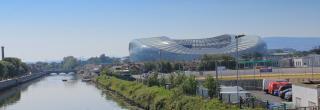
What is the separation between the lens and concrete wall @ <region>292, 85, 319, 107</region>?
16.8 metres

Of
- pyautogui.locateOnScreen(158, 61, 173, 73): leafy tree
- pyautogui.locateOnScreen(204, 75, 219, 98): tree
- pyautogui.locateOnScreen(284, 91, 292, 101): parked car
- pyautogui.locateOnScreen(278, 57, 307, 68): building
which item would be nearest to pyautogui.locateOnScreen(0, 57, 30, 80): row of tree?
pyautogui.locateOnScreen(158, 61, 173, 73): leafy tree

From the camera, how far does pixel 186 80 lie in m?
29.2

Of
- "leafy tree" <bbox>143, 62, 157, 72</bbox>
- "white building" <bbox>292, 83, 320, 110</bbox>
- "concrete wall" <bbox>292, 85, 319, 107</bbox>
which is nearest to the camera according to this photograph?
"white building" <bbox>292, 83, 320, 110</bbox>

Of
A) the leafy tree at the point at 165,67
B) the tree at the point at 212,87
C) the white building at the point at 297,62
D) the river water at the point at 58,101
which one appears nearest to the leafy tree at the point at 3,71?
the river water at the point at 58,101

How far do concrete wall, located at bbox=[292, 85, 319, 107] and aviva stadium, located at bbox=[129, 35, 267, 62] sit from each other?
362 ft

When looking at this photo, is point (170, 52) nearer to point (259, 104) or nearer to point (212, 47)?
point (212, 47)

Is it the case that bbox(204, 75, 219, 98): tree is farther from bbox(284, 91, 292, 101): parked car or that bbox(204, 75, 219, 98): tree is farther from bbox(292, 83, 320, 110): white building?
bbox(292, 83, 320, 110): white building

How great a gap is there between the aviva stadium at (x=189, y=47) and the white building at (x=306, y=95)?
4353 inches

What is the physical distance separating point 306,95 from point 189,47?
121 m

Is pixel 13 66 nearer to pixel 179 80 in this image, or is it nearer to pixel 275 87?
pixel 179 80

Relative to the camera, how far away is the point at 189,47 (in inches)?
5448

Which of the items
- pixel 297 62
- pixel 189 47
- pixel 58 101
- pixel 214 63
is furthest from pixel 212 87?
pixel 189 47

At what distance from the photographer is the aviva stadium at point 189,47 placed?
5217 inches

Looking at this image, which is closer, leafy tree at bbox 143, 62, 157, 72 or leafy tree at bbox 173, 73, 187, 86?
leafy tree at bbox 173, 73, 187, 86
